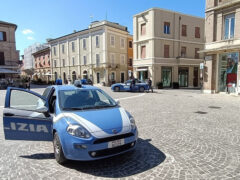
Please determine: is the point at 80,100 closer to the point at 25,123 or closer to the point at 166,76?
the point at 25,123

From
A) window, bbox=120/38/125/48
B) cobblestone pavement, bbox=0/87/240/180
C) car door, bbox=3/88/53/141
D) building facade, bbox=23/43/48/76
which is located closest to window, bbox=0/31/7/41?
window, bbox=120/38/125/48

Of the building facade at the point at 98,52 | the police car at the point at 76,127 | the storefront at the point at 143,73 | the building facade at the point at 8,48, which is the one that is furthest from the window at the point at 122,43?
the police car at the point at 76,127

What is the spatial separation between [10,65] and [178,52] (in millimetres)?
31792

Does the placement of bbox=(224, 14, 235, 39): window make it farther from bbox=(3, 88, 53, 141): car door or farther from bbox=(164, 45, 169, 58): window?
bbox=(3, 88, 53, 141): car door

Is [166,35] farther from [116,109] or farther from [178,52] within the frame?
[116,109]

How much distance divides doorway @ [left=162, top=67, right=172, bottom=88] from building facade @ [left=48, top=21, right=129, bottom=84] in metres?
10.8

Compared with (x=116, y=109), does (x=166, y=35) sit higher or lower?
higher

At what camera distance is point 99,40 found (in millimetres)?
31859

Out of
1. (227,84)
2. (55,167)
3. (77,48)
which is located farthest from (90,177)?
(77,48)

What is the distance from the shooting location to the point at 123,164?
3357mm

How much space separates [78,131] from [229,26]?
17.4 metres

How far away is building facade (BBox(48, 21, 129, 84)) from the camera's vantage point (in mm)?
31516

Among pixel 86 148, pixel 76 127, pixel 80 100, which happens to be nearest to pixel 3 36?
pixel 80 100

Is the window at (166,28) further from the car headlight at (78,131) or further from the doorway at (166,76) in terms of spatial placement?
the car headlight at (78,131)
